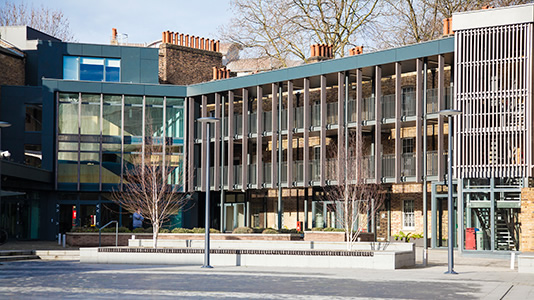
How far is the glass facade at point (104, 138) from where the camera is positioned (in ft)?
137

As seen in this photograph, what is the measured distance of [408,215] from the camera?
118 ft

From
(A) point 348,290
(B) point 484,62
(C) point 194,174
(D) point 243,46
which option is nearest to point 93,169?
(C) point 194,174

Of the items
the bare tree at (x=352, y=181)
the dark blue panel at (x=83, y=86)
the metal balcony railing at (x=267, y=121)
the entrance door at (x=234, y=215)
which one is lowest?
the entrance door at (x=234, y=215)

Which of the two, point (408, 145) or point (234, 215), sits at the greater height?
point (408, 145)

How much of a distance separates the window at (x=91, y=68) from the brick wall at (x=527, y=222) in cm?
2505

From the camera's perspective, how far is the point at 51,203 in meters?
41.7

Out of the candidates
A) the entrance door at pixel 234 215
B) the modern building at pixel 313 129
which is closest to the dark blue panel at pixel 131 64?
the modern building at pixel 313 129

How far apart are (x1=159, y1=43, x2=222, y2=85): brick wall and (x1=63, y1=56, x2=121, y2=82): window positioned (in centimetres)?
288

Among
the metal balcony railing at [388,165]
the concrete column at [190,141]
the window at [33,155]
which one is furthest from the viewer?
the concrete column at [190,141]

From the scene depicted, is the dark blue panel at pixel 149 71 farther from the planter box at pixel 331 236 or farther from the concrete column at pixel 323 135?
the planter box at pixel 331 236

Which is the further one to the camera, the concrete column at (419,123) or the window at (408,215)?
the window at (408,215)

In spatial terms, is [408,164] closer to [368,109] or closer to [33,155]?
[368,109]

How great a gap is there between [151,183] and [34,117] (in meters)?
9.49

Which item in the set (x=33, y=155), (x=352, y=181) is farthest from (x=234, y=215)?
(x=352, y=181)
